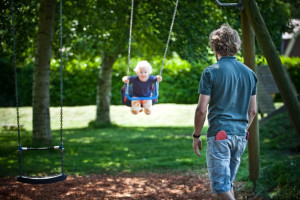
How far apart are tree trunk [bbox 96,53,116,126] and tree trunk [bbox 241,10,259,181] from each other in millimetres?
8944

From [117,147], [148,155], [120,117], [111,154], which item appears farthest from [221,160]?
[120,117]

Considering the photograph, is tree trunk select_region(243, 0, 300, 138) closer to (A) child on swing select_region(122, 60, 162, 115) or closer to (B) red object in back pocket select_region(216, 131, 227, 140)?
(B) red object in back pocket select_region(216, 131, 227, 140)

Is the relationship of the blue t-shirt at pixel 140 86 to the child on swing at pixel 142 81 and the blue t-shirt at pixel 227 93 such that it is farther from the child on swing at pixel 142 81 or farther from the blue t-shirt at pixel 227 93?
the blue t-shirt at pixel 227 93

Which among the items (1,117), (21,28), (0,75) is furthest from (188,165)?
(0,75)

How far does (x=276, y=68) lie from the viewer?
4059 millimetres

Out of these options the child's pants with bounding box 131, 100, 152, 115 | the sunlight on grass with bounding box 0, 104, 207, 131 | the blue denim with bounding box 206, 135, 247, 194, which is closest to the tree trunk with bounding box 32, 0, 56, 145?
the child's pants with bounding box 131, 100, 152, 115

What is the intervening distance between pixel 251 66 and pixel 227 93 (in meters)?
2.07

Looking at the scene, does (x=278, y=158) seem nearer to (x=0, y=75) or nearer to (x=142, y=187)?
(x=142, y=187)

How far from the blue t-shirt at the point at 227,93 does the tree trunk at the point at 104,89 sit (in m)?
10.7

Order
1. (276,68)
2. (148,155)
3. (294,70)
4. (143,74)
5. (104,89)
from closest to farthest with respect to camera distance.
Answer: (276,68) < (143,74) < (148,155) < (104,89) < (294,70)

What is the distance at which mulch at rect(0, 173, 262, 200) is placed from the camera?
5078 millimetres

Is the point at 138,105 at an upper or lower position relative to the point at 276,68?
lower

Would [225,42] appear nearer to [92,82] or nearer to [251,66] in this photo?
[251,66]

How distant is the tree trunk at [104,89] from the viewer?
13.8m
